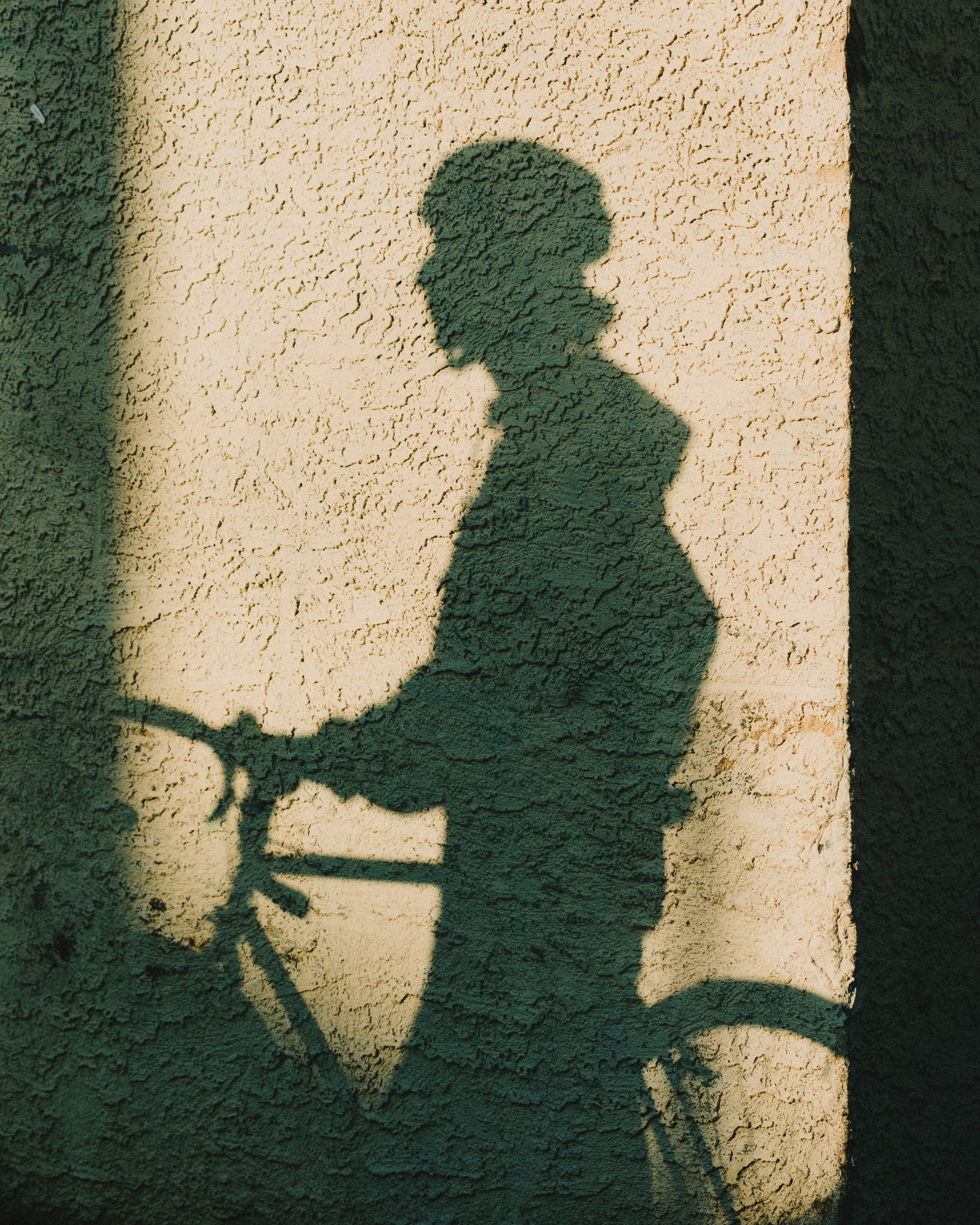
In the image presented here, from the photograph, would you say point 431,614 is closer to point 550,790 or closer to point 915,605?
point 550,790

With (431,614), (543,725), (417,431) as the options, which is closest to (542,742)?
(543,725)

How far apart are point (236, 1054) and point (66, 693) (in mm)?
820

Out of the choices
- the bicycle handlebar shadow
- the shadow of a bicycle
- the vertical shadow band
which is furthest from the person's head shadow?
the shadow of a bicycle

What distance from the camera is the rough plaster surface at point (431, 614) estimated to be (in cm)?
157

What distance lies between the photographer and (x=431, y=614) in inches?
66.9

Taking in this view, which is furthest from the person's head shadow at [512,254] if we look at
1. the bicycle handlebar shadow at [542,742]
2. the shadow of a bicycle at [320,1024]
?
the shadow of a bicycle at [320,1024]

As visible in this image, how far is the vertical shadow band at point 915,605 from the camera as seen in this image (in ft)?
5.14

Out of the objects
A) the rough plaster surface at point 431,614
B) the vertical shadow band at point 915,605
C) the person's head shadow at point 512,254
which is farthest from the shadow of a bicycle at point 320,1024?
the person's head shadow at point 512,254

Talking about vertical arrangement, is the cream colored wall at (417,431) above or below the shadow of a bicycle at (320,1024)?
above

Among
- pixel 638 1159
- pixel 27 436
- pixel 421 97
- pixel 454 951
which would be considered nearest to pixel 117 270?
pixel 27 436

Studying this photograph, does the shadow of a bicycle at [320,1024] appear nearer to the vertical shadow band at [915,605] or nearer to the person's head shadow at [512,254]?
the vertical shadow band at [915,605]

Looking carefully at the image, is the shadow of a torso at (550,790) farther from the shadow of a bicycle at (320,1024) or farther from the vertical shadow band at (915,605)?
the vertical shadow band at (915,605)

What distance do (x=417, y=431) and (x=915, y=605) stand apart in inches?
39.4

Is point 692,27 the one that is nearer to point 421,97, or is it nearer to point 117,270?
point 421,97
